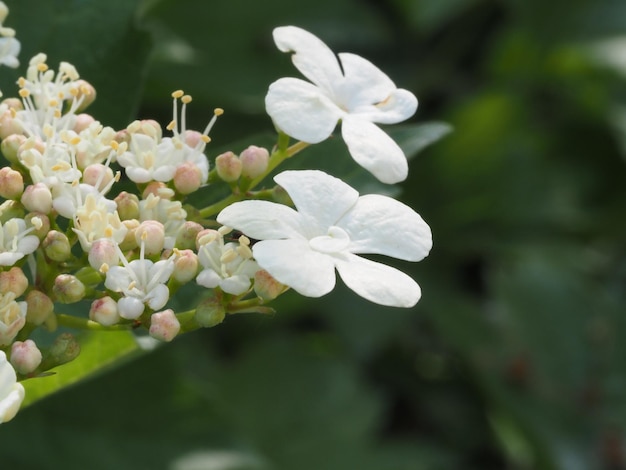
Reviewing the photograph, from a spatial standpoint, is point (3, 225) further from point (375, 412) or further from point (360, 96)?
point (375, 412)

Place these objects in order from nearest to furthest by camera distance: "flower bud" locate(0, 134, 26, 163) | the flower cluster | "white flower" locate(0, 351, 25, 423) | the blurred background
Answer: "white flower" locate(0, 351, 25, 423) → the flower cluster → "flower bud" locate(0, 134, 26, 163) → the blurred background

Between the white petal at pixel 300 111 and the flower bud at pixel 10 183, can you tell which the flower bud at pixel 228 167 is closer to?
the white petal at pixel 300 111

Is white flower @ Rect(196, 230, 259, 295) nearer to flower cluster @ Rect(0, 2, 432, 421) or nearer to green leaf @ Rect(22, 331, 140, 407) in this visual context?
flower cluster @ Rect(0, 2, 432, 421)

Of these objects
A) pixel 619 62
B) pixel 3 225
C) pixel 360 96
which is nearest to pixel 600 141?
pixel 619 62

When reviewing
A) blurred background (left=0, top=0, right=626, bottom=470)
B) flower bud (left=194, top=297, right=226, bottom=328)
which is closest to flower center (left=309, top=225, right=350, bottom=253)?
flower bud (left=194, top=297, right=226, bottom=328)

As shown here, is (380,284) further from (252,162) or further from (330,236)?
(252,162)

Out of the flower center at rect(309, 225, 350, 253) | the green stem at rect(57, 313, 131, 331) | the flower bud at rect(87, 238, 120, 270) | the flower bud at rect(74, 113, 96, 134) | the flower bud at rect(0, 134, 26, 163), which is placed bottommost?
the green stem at rect(57, 313, 131, 331)

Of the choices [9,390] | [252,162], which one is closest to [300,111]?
[252,162]
